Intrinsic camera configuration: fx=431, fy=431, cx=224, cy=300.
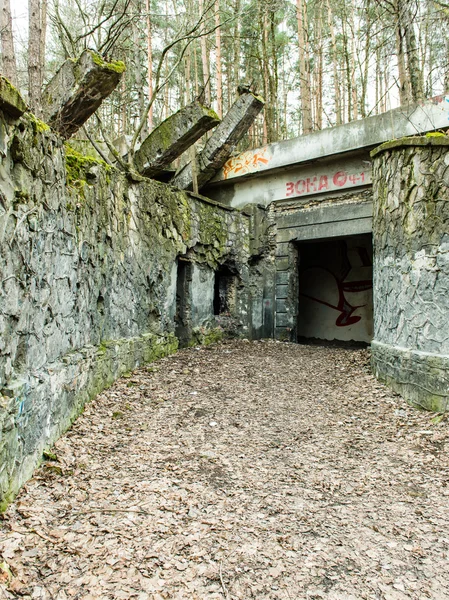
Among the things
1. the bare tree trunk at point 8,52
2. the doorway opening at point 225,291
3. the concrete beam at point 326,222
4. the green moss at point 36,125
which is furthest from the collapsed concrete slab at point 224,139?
the green moss at point 36,125

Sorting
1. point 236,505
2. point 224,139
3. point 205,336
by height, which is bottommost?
point 236,505

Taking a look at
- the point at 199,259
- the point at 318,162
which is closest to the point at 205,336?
the point at 199,259

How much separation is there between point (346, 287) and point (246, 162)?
471cm

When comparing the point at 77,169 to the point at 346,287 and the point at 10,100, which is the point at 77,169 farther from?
the point at 346,287

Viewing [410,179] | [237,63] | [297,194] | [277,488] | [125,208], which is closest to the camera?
[277,488]

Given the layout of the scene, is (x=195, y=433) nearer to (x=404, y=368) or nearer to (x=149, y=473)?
(x=149, y=473)

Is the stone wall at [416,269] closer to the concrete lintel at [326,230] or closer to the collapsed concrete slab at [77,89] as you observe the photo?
the concrete lintel at [326,230]

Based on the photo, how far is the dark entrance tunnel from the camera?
11.9 meters

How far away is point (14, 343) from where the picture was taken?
2803 millimetres

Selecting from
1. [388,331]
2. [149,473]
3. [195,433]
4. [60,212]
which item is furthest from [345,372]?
[60,212]

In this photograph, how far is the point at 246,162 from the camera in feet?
32.4

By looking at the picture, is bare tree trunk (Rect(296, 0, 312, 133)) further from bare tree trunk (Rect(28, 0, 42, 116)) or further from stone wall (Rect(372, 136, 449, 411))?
bare tree trunk (Rect(28, 0, 42, 116))

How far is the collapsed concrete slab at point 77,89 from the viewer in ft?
19.3

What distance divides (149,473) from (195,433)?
922 mm
